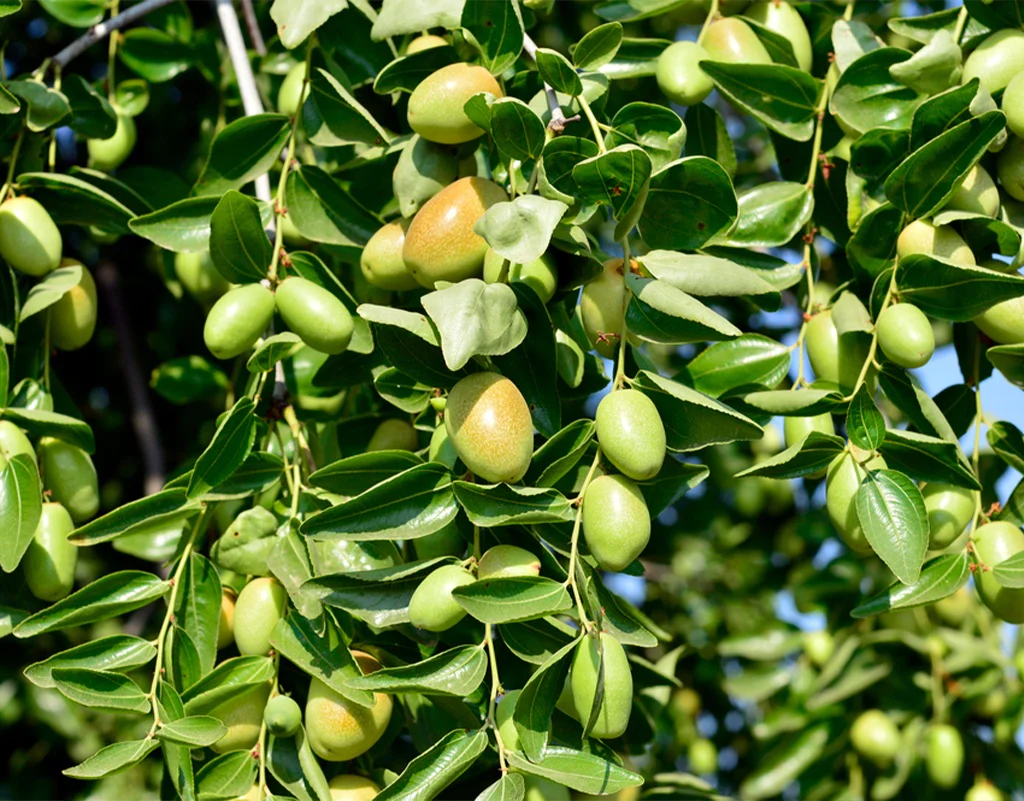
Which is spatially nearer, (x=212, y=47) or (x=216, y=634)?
(x=216, y=634)

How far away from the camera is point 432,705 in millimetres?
1604

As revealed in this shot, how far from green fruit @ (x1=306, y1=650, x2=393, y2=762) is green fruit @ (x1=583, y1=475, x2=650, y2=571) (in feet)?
1.17

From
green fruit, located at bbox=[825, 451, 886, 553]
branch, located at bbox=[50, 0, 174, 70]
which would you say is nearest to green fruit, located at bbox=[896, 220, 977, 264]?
green fruit, located at bbox=[825, 451, 886, 553]

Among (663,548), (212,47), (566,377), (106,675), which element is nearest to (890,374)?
(566,377)

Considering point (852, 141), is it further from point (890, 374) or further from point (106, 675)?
point (106, 675)

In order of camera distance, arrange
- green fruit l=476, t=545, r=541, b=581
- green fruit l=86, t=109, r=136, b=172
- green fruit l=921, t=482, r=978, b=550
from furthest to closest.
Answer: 1. green fruit l=86, t=109, r=136, b=172
2. green fruit l=921, t=482, r=978, b=550
3. green fruit l=476, t=545, r=541, b=581

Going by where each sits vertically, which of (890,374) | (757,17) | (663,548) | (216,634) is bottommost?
(663,548)

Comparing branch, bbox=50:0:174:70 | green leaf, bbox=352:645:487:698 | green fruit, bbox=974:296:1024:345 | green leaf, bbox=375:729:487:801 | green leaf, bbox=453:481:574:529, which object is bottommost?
green leaf, bbox=375:729:487:801

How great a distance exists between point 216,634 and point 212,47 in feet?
4.41

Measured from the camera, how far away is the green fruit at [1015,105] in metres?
1.40

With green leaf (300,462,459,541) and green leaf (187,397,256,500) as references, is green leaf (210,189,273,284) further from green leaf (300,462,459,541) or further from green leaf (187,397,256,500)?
green leaf (300,462,459,541)

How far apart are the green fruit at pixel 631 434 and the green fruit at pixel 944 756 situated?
174 cm

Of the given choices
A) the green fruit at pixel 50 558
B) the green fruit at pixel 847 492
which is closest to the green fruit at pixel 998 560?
the green fruit at pixel 847 492

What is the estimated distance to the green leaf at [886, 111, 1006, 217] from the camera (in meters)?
1.35
